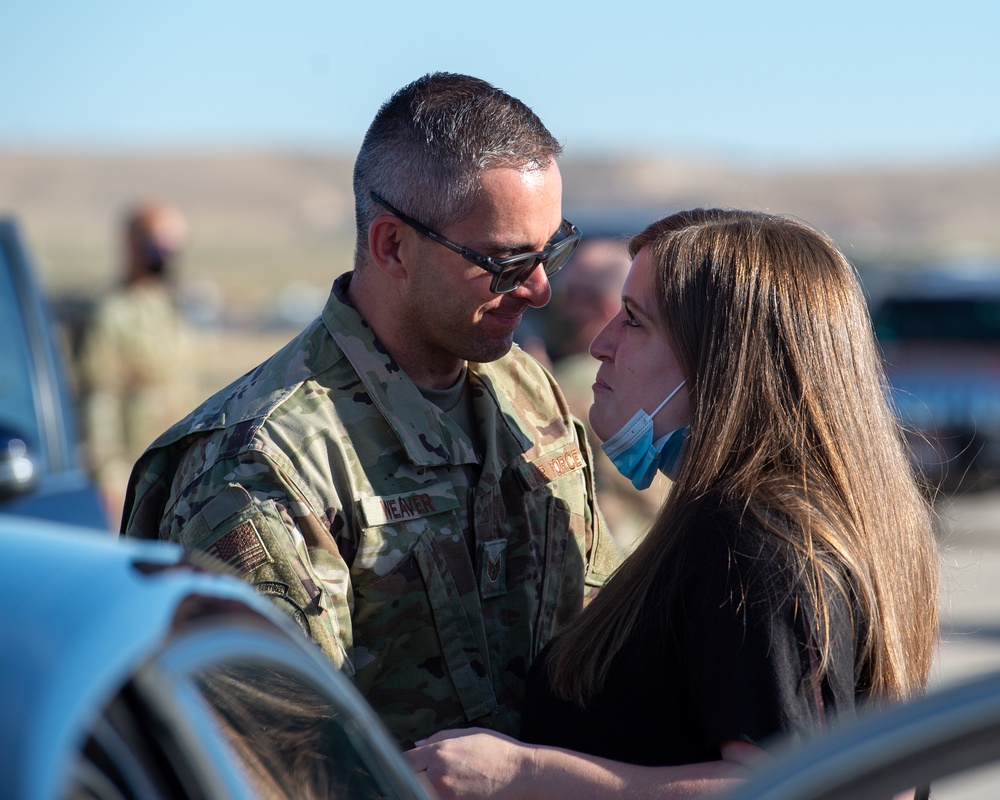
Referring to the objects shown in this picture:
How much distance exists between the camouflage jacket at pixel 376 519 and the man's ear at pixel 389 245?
131mm

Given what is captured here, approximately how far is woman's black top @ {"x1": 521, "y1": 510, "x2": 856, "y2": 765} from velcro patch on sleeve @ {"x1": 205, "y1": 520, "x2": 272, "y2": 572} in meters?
0.59

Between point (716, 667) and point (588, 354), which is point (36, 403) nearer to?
point (588, 354)

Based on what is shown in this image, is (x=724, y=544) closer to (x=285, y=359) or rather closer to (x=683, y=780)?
(x=683, y=780)

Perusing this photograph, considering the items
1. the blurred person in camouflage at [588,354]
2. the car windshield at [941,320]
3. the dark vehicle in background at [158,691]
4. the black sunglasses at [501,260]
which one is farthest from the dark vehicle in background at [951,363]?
the dark vehicle in background at [158,691]

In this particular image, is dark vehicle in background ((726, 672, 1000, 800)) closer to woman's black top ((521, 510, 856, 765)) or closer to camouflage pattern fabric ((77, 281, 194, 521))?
woman's black top ((521, 510, 856, 765))

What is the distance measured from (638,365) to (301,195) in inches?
4269

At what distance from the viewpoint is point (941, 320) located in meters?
11.4

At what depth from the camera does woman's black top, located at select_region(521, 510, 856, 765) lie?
187cm

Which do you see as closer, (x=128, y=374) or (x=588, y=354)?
(x=588, y=354)

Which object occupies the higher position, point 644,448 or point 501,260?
point 501,260

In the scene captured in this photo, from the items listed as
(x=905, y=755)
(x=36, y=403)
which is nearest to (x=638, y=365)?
(x=905, y=755)

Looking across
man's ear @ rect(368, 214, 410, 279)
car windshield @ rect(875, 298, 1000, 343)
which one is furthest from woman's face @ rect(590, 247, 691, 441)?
car windshield @ rect(875, 298, 1000, 343)

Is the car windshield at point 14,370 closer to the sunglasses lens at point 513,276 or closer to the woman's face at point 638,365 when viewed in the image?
the sunglasses lens at point 513,276

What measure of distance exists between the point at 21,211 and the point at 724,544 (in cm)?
9471
